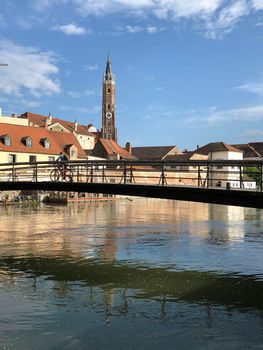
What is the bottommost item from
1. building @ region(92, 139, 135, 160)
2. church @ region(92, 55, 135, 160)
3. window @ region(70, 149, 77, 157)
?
window @ region(70, 149, 77, 157)

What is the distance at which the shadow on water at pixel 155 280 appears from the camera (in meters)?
17.7

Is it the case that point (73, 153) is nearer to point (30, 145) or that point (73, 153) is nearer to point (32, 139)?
point (32, 139)

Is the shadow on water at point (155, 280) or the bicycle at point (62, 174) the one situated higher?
the bicycle at point (62, 174)

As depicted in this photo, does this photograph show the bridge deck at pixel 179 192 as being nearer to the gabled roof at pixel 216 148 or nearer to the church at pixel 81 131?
the church at pixel 81 131

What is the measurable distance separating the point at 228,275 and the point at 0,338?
11088 millimetres

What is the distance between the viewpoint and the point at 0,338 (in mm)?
13258

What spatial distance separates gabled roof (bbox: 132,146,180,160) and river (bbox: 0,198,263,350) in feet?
369

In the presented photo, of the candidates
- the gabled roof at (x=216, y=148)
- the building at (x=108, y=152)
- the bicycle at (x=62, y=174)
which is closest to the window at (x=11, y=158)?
the bicycle at (x=62, y=174)

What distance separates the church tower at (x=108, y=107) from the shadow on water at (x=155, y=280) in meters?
156

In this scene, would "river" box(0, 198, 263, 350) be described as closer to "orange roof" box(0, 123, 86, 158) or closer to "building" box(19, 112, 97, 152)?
"orange roof" box(0, 123, 86, 158)

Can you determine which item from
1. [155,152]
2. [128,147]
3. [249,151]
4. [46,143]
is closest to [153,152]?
[155,152]

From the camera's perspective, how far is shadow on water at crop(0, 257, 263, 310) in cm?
1769

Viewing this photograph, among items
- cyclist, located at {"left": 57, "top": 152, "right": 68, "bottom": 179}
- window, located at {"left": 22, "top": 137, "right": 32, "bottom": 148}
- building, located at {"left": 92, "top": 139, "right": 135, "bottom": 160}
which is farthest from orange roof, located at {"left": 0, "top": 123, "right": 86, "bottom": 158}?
cyclist, located at {"left": 57, "top": 152, "right": 68, "bottom": 179}

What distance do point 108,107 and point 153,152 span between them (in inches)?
1819
